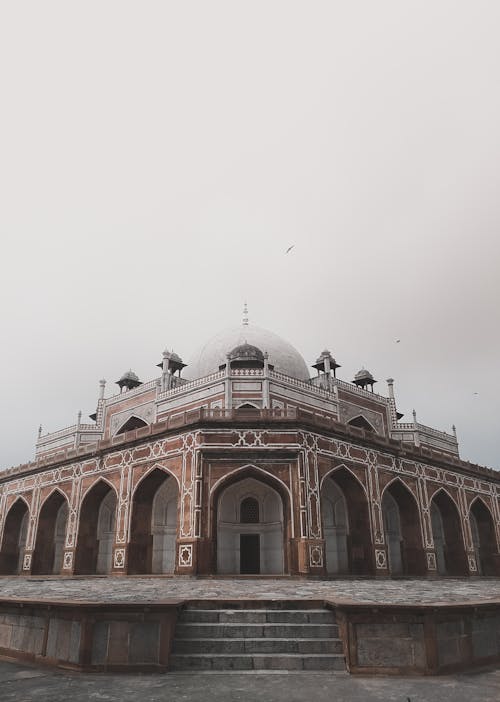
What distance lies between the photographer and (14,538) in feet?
106

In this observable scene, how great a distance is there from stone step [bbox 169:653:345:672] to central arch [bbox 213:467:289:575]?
563 inches

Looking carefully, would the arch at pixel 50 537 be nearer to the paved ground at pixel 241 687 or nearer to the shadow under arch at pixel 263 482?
the shadow under arch at pixel 263 482

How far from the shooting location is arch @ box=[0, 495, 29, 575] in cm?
3138

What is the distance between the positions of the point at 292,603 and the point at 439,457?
22.8 m

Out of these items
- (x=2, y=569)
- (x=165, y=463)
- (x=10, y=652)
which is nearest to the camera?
(x=10, y=652)

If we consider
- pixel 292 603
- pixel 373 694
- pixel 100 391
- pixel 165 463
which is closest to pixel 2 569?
pixel 100 391

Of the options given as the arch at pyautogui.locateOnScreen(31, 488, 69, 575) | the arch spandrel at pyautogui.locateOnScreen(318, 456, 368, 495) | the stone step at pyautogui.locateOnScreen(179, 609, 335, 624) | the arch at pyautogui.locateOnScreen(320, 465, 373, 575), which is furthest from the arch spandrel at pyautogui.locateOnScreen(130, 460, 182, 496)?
the stone step at pyautogui.locateOnScreen(179, 609, 335, 624)

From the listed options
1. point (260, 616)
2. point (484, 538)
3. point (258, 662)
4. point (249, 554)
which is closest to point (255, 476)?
point (249, 554)

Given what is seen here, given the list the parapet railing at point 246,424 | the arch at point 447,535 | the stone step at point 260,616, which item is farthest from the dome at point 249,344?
the stone step at point 260,616

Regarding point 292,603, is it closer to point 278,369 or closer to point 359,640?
point 359,640

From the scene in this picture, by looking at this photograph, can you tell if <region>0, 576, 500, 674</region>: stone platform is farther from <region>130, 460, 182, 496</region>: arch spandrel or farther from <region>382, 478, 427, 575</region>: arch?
<region>382, 478, 427, 575</region>: arch

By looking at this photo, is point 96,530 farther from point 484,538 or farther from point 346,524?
point 484,538

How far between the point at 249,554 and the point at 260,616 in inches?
602

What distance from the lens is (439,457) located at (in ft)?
95.7
